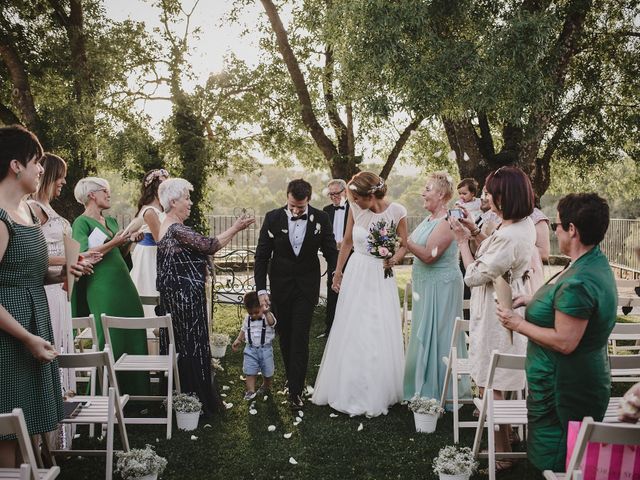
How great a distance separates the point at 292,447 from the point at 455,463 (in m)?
1.52

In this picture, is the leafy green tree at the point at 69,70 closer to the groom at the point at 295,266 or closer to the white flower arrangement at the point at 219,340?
the white flower arrangement at the point at 219,340

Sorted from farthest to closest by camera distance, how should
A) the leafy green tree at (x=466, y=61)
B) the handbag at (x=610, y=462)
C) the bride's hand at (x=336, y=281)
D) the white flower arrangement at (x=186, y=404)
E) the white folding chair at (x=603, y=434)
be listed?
the leafy green tree at (x=466, y=61) < the bride's hand at (x=336, y=281) < the white flower arrangement at (x=186, y=404) < the handbag at (x=610, y=462) < the white folding chair at (x=603, y=434)

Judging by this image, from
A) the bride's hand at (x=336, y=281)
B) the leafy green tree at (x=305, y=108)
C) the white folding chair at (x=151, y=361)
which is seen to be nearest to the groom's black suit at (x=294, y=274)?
the bride's hand at (x=336, y=281)

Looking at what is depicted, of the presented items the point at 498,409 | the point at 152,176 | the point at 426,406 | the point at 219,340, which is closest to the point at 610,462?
the point at 498,409

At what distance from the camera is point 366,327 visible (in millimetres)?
6168

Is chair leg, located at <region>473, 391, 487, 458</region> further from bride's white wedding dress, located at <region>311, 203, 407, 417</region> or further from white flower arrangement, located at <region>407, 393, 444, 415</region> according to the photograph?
bride's white wedding dress, located at <region>311, 203, 407, 417</region>

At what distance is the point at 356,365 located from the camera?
20.1 feet

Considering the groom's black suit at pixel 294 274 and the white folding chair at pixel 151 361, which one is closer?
the white folding chair at pixel 151 361

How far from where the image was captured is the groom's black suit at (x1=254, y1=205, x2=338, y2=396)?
20.3 feet

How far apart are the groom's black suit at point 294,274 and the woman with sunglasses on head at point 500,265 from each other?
171cm

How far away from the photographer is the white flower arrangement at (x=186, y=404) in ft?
18.5

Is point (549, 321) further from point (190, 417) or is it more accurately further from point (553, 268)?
point (553, 268)

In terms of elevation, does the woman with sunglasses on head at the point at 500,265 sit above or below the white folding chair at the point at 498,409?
above

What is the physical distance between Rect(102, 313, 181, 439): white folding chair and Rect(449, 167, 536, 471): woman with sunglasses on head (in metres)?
2.52
